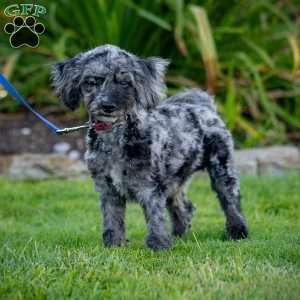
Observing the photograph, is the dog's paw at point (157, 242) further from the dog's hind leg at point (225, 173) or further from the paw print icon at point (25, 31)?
the paw print icon at point (25, 31)

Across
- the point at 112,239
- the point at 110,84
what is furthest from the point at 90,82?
the point at 112,239

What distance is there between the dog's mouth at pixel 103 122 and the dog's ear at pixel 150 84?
0.26 meters

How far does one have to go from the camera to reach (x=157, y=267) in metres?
5.36

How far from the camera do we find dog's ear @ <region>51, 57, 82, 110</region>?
609 cm

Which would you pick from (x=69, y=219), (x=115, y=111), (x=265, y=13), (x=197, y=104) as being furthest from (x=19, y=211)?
(x=265, y=13)

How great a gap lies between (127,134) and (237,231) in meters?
1.38

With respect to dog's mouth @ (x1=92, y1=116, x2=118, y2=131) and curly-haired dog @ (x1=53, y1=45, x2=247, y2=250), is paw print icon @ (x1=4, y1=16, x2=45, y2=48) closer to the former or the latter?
curly-haired dog @ (x1=53, y1=45, x2=247, y2=250)

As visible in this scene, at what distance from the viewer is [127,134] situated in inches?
239

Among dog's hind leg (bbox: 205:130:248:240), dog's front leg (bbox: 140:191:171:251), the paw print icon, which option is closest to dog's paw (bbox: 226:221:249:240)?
dog's hind leg (bbox: 205:130:248:240)

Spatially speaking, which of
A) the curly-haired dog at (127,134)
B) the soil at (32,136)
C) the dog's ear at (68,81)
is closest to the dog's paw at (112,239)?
the curly-haired dog at (127,134)

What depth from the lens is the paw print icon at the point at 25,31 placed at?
6453 millimetres

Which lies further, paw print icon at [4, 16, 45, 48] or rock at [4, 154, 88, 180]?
rock at [4, 154, 88, 180]

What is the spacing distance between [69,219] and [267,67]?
461 centimetres

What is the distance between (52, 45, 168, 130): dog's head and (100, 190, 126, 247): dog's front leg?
0.56 m
